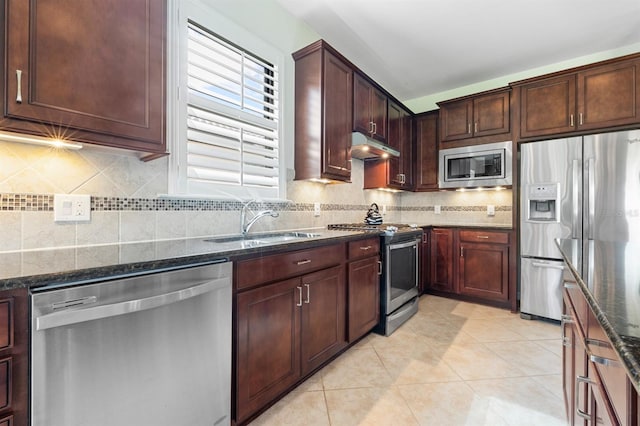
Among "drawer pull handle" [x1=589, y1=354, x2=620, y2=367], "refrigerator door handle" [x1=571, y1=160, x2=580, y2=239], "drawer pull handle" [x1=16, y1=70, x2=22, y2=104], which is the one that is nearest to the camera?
"drawer pull handle" [x1=589, y1=354, x2=620, y2=367]

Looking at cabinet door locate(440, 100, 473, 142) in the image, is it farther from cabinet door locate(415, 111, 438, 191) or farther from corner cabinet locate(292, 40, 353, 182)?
corner cabinet locate(292, 40, 353, 182)

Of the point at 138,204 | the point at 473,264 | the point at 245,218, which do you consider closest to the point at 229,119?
the point at 245,218

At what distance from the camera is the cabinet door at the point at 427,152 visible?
3918 millimetres

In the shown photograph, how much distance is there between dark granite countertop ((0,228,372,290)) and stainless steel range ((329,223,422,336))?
→ 1341mm

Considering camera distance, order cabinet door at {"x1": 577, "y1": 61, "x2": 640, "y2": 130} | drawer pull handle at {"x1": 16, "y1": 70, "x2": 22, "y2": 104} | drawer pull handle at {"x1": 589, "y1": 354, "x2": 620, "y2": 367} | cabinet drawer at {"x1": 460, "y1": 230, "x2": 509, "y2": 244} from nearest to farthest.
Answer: drawer pull handle at {"x1": 589, "y1": 354, "x2": 620, "y2": 367} < drawer pull handle at {"x1": 16, "y1": 70, "x2": 22, "y2": 104} < cabinet door at {"x1": 577, "y1": 61, "x2": 640, "y2": 130} < cabinet drawer at {"x1": 460, "y1": 230, "x2": 509, "y2": 244}

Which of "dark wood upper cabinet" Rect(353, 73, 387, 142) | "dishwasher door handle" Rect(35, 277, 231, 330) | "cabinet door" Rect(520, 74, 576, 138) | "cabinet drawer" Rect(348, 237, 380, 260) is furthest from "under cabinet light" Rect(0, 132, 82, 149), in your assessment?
"cabinet door" Rect(520, 74, 576, 138)

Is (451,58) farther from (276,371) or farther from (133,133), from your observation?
(276,371)

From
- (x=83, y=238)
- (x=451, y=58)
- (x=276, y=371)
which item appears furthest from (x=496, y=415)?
(x=451, y=58)

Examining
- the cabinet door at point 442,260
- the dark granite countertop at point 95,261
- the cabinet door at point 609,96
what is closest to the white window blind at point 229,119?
the dark granite countertop at point 95,261

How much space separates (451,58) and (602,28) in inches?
51.4

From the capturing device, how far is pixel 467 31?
2764 mm

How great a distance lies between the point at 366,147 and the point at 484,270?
6.66 feet

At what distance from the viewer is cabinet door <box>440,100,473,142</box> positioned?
3.52 metres

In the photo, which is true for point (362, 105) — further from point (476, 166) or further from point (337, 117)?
point (476, 166)
